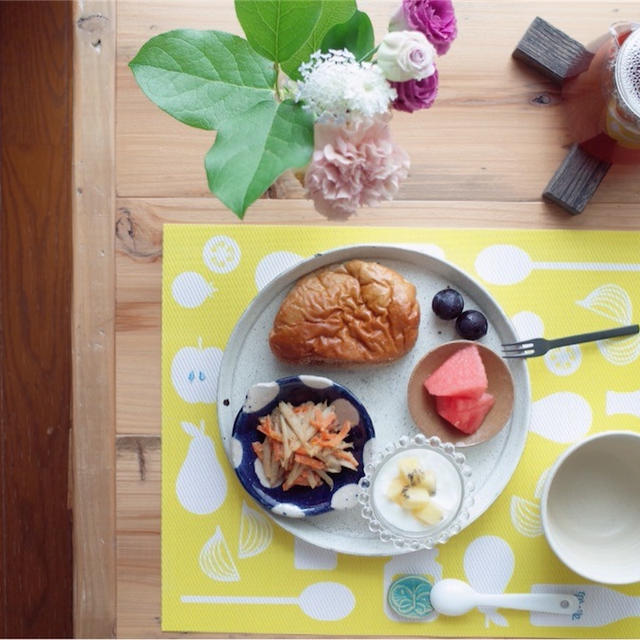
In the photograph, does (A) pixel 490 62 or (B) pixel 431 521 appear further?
(A) pixel 490 62

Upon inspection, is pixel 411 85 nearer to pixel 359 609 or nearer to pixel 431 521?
pixel 431 521

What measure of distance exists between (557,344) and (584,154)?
280 millimetres

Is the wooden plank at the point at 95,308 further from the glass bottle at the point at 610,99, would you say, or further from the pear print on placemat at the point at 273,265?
the glass bottle at the point at 610,99

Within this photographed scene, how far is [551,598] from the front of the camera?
3.42 feet

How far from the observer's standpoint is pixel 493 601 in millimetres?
1040

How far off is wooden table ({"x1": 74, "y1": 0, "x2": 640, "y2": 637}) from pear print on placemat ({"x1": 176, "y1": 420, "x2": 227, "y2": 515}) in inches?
1.7

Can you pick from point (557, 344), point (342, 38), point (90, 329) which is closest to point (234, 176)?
point (342, 38)

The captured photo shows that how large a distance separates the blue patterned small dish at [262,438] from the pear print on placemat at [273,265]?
0.52ft

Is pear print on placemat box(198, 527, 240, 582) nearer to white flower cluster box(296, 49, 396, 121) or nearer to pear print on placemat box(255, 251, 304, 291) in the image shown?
pear print on placemat box(255, 251, 304, 291)

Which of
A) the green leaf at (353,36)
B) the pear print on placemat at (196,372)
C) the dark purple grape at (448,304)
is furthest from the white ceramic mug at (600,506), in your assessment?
the green leaf at (353,36)

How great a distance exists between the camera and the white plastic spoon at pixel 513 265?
107 cm

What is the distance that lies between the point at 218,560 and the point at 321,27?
29.1 inches

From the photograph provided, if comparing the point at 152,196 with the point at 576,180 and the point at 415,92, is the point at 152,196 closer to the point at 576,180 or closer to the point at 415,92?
the point at 415,92

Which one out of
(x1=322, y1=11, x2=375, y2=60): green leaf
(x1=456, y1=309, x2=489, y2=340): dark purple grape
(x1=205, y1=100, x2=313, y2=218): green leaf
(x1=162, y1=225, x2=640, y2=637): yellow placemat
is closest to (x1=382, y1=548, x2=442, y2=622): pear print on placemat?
(x1=162, y1=225, x2=640, y2=637): yellow placemat
